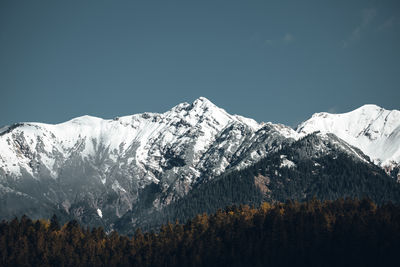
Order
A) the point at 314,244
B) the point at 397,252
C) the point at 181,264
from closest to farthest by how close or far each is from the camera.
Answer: the point at 397,252
the point at 314,244
the point at 181,264

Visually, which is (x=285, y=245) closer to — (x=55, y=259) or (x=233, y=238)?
(x=233, y=238)

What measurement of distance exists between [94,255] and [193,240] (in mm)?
28950

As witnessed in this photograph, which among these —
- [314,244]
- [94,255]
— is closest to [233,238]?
[314,244]

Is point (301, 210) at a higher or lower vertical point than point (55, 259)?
higher

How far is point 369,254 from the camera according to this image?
16138 cm

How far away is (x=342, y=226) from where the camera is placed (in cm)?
17388

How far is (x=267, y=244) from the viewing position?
7028 inches

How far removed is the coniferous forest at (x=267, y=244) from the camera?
165m

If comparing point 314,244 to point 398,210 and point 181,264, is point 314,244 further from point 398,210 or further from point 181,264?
point 181,264

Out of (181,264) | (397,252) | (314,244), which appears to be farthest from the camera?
(181,264)

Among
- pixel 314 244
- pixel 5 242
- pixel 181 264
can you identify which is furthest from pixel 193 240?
pixel 5 242

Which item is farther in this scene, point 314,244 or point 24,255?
point 24,255

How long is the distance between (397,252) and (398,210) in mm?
23427

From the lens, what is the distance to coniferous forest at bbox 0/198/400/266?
165 meters
